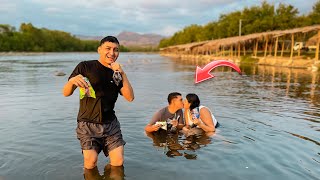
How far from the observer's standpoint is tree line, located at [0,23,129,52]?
122000 mm

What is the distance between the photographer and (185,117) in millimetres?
8148

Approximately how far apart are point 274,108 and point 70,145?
7.49 m

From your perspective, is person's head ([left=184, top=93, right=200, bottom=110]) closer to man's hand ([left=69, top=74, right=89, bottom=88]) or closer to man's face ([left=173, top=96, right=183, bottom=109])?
man's face ([left=173, top=96, right=183, bottom=109])

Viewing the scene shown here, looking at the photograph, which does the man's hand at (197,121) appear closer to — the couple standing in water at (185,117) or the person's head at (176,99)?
the couple standing in water at (185,117)

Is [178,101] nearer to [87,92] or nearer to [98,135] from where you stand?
[98,135]

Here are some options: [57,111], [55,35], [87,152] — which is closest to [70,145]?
[87,152]

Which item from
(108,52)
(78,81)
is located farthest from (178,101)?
(78,81)

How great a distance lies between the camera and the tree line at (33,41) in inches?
4803

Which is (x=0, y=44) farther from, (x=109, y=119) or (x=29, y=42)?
(x=109, y=119)

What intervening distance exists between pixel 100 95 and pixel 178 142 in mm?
3276

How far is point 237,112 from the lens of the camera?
1088cm

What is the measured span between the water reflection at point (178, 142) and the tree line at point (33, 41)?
10836cm

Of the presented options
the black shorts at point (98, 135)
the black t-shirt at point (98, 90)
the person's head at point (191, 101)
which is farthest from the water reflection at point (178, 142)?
the black t-shirt at point (98, 90)

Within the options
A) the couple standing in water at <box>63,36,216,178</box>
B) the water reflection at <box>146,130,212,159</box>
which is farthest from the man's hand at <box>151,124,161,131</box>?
the couple standing in water at <box>63,36,216,178</box>
